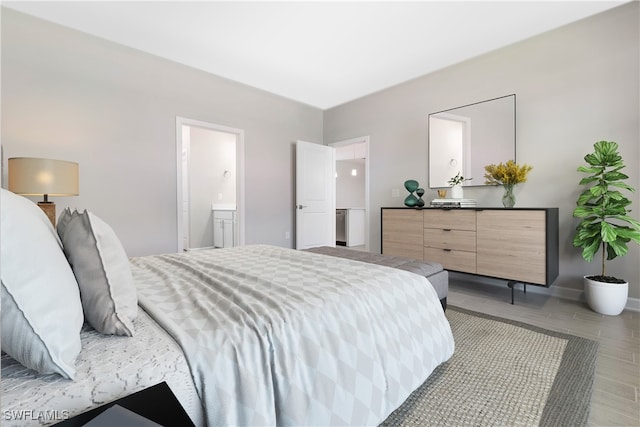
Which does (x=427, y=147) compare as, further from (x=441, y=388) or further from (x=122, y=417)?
(x=122, y=417)

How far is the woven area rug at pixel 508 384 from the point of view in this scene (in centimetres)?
121

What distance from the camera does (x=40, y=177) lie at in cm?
220

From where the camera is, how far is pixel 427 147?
3881mm

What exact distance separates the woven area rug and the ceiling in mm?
2859

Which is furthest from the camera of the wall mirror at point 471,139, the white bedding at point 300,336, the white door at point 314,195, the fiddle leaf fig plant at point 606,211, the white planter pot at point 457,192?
the white door at point 314,195

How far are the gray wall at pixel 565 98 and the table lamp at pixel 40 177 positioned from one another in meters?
3.93

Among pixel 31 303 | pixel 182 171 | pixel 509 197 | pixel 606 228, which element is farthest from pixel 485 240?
pixel 182 171

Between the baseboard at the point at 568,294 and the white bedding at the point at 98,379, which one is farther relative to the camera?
the baseboard at the point at 568,294

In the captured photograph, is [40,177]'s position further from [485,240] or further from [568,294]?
[568,294]

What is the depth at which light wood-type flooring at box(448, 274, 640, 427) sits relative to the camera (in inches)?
51.6

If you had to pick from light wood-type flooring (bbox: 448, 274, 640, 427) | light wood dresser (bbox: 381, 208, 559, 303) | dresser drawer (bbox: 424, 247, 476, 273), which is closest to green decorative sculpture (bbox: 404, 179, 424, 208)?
light wood dresser (bbox: 381, 208, 559, 303)

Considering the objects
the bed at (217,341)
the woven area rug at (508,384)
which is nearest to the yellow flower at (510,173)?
the woven area rug at (508,384)

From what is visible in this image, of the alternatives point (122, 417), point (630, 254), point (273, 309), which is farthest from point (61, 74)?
point (630, 254)

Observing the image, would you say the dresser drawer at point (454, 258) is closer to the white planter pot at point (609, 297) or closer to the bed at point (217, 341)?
the white planter pot at point (609, 297)
